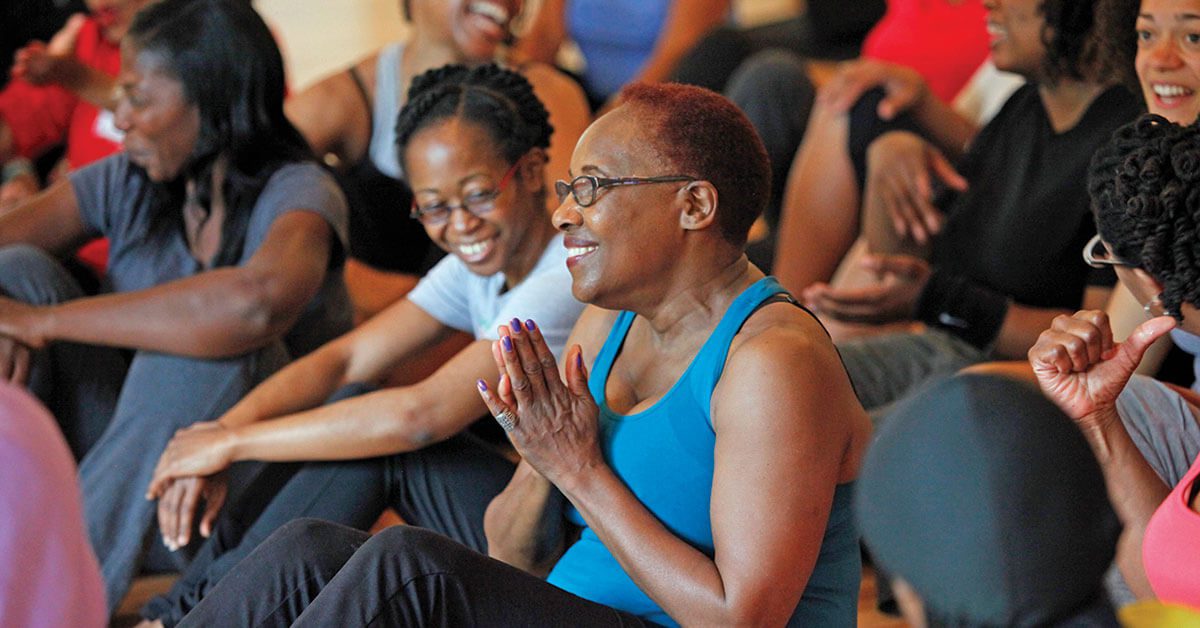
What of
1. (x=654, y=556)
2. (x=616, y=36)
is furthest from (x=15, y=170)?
(x=654, y=556)

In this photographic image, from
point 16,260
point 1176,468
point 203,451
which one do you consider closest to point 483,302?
point 203,451

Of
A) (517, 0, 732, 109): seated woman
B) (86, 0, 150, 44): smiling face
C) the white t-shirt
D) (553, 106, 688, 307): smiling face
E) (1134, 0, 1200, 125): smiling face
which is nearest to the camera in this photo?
(553, 106, 688, 307): smiling face

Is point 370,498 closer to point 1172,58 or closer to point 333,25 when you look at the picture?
point 1172,58

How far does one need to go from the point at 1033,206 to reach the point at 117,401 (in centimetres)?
174

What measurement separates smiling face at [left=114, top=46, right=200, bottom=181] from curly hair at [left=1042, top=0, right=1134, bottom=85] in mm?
1572

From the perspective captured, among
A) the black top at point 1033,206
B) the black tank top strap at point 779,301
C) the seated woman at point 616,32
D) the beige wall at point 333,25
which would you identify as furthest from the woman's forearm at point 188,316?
the beige wall at point 333,25

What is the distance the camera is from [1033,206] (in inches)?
96.3

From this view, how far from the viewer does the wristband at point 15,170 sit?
3.55 meters

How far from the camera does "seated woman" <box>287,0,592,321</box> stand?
305 cm

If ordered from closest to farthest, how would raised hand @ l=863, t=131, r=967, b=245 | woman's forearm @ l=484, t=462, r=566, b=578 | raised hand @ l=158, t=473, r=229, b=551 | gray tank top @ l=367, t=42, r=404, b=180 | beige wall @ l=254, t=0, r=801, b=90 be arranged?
woman's forearm @ l=484, t=462, r=566, b=578 < raised hand @ l=158, t=473, r=229, b=551 < raised hand @ l=863, t=131, r=967, b=245 < gray tank top @ l=367, t=42, r=404, b=180 < beige wall @ l=254, t=0, r=801, b=90

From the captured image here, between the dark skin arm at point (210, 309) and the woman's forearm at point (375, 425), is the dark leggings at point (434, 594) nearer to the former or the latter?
the woman's forearm at point (375, 425)

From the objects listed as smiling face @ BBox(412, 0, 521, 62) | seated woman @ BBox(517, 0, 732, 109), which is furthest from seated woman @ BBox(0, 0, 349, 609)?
seated woman @ BBox(517, 0, 732, 109)

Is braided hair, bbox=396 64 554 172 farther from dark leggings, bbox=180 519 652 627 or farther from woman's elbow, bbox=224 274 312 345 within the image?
dark leggings, bbox=180 519 652 627

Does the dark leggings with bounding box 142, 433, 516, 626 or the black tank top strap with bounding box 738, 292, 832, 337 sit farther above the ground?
the black tank top strap with bounding box 738, 292, 832, 337
